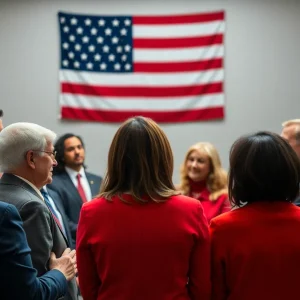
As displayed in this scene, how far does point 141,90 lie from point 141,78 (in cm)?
13

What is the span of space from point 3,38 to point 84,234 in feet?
14.9

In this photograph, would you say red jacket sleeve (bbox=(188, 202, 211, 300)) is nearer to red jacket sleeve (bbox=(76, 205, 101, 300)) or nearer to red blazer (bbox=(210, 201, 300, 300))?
red blazer (bbox=(210, 201, 300, 300))

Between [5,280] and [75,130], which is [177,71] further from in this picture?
[5,280]

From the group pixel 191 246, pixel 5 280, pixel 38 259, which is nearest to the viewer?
pixel 5 280

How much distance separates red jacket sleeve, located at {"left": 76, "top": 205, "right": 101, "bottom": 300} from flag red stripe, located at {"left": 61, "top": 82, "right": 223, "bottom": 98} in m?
4.22

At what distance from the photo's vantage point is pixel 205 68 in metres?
6.14

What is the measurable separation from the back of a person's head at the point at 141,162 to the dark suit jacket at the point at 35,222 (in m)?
0.30

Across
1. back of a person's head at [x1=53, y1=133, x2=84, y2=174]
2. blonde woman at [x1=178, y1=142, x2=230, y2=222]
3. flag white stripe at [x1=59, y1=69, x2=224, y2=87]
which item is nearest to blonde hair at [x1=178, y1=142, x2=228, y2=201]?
blonde woman at [x1=178, y1=142, x2=230, y2=222]

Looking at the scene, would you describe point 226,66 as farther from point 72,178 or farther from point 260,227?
point 260,227

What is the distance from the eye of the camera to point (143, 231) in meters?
1.97

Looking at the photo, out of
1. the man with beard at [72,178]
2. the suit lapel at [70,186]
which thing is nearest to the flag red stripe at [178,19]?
the man with beard at [72,178]

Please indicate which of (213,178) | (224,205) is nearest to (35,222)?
(224,205)

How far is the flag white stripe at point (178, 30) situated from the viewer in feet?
20.1

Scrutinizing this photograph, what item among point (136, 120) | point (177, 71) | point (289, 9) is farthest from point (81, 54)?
point (136, 120)
